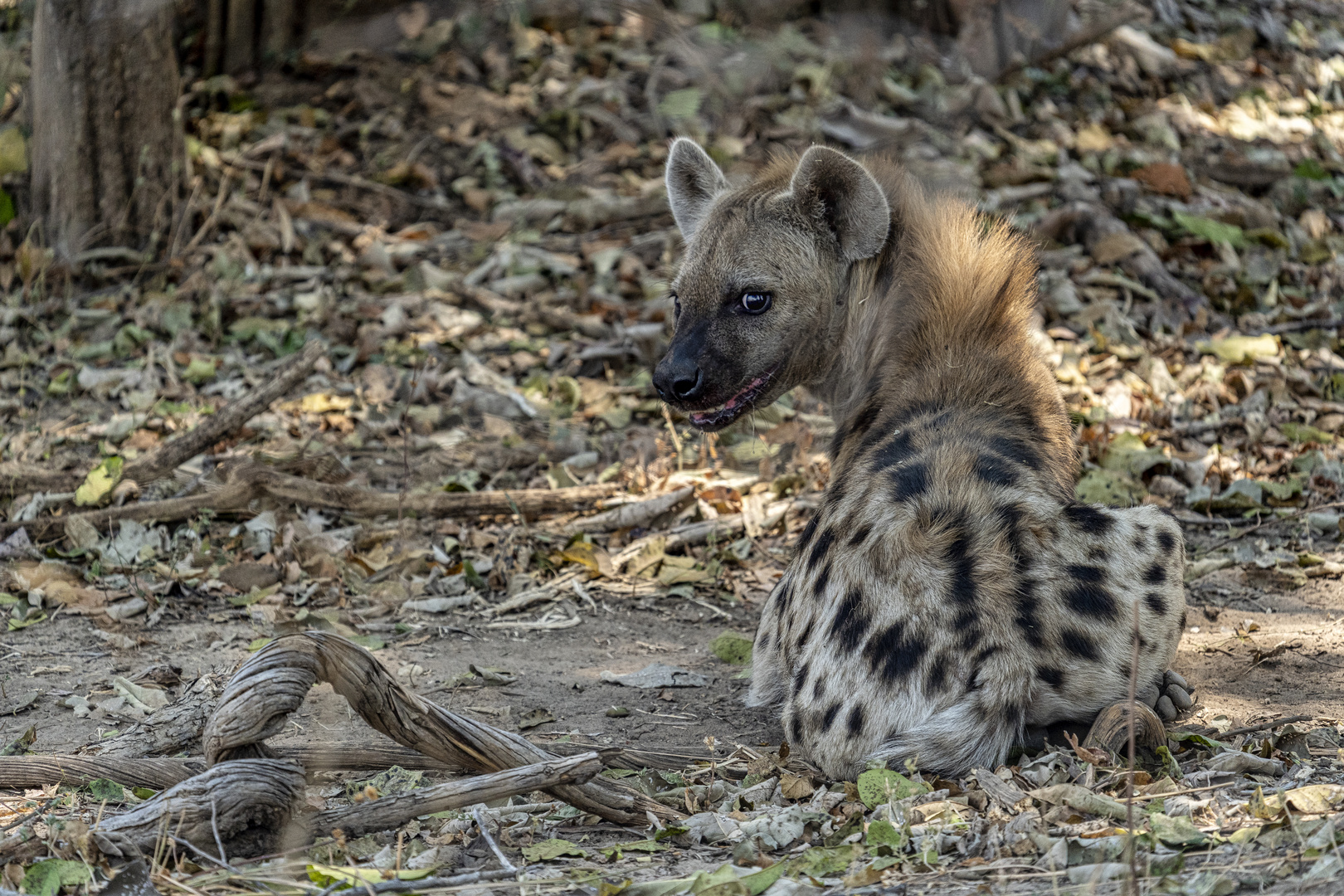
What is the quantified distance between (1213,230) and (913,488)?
4.80 m

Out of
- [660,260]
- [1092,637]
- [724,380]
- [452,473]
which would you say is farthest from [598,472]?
[1092,637]

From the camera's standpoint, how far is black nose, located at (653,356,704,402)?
3.99 metres

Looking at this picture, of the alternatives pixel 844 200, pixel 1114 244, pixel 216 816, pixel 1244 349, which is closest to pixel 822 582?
pixel 844 200

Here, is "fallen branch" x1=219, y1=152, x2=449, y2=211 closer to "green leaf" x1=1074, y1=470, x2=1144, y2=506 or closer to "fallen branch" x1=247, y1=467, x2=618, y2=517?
"fallen branch" x1=247, y1=467, x2=618, y2=517

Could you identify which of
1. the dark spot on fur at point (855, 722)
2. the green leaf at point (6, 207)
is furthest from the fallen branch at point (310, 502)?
the green leaf at point (6, 207)

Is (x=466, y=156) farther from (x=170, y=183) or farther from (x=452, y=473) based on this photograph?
(x=452, y=473)

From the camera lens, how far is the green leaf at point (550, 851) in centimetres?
260

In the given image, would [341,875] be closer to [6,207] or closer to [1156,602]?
[1156,602]

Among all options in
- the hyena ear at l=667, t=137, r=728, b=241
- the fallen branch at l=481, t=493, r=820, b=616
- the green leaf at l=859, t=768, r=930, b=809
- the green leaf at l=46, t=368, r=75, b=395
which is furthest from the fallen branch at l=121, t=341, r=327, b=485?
the green leaf at l=859, t=768, r=930, b=809

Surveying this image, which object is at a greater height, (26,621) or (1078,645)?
(1078,645)

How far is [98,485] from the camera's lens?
4898mm

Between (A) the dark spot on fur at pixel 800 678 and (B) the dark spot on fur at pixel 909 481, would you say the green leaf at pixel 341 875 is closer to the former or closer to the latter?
(A) the dark spot on fur at pixel 800 678

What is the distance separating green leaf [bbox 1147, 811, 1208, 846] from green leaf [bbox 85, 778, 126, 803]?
2.24 meters

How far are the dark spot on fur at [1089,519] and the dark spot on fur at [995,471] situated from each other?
153 mm
